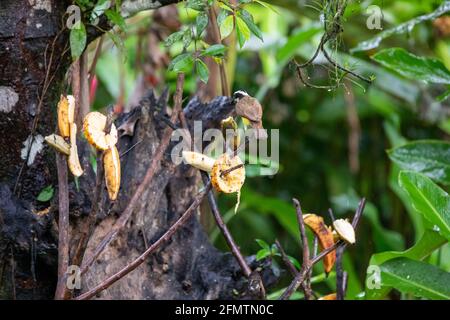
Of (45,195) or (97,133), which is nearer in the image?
(97,133)

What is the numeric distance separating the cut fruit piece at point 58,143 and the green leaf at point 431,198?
0.59m

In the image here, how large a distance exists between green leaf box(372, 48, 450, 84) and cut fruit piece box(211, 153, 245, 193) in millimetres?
569

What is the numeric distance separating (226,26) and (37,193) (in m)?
0.38

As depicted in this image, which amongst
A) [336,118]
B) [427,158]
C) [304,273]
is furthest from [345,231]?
[336,118]

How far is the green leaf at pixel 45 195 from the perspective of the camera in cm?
105

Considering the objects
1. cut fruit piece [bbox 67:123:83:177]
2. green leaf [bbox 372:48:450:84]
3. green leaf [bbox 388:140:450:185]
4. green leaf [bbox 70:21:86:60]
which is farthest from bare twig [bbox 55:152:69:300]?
green leaf [bbox 388:140:450:185]

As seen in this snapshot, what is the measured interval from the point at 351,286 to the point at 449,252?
27 cm

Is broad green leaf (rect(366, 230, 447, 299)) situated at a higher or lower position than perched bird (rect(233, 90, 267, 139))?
lower

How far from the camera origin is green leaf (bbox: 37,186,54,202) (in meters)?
1.05

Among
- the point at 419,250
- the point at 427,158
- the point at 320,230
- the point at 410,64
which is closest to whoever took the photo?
the point at 320,230

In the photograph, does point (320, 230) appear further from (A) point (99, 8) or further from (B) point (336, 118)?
(B) point (336, 118)

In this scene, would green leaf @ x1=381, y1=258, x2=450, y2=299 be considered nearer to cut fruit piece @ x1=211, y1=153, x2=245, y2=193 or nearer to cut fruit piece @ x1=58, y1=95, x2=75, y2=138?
cut fruit piece @ x1=211, y1=153, x2=245, y2=193

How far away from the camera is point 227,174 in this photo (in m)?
0.96

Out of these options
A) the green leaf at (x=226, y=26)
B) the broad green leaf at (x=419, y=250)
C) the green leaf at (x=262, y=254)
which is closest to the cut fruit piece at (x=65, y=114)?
the green leaf at (x=226, y=26)
